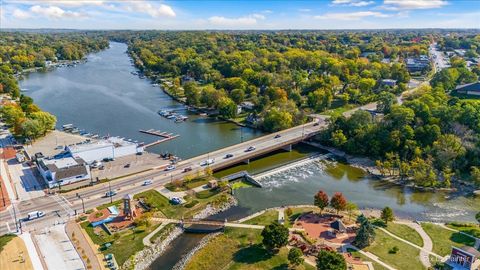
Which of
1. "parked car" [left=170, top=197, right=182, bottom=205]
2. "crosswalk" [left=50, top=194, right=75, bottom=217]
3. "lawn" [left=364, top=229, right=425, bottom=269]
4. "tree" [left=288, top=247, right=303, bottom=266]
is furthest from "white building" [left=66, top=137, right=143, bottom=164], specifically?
"lawn" [left=364, top=229, right=425, bottom=269]

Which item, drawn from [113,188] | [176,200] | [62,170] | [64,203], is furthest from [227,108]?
[64,203]

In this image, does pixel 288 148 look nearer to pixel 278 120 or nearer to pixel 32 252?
pixel 278 120

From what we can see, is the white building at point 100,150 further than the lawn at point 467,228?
Yes

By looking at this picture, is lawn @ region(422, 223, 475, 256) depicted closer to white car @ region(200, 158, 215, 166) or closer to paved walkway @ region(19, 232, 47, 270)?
white car @ region(200, 158, 215, 166)

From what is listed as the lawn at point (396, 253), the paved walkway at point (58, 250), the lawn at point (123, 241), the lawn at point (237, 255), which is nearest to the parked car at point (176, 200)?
the lawn at point (123, 241)

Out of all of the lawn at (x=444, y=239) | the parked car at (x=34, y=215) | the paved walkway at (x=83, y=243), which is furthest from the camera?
the parked car at (x=34, y=215)

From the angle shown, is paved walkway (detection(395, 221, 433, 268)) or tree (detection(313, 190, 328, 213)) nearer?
paved walkway (detection(395, 221, 433, 268))

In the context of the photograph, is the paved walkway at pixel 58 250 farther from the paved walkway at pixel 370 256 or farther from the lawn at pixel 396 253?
the lawn at pixel 396 253

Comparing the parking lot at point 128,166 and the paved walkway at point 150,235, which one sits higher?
the parking lot at point 128,166
